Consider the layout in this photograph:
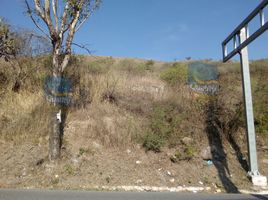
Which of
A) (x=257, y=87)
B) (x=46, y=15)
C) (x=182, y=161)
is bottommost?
(x=182, y=161)

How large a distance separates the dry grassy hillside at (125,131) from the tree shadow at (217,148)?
3 cm

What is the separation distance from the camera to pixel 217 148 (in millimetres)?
10719

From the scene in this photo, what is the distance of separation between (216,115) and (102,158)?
4993mm

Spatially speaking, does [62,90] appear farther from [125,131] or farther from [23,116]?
[125,131]

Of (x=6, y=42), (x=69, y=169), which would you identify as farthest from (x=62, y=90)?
(x=69, y=169)

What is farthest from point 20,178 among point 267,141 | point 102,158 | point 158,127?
point 267,141

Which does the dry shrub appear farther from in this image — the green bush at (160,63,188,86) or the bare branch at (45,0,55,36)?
the green bush at (160,63,188,86)

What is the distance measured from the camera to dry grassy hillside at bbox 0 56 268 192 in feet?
30.0

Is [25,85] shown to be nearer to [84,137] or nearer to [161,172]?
[84,137]

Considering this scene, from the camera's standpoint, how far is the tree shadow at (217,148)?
8.98 meters

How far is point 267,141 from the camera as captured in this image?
37.1ft

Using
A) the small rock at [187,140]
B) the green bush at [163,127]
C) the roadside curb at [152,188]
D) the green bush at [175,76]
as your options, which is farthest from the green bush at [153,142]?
Result: the green bush at [175,76]

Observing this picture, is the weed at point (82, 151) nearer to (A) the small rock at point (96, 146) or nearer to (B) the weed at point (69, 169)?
(A) the small rock at point (96, 146)

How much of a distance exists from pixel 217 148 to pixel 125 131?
342cm
